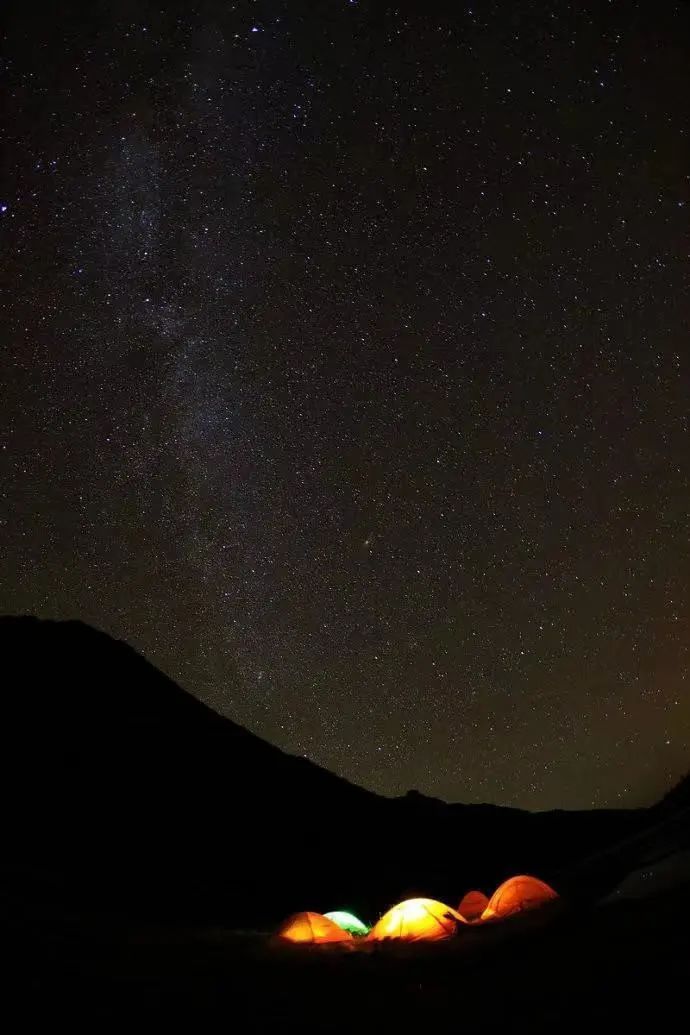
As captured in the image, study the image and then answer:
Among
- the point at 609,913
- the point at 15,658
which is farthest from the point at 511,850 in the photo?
the point at 609,913

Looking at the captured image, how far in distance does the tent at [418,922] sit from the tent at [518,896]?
1552 millimetres

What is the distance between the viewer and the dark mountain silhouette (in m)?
33.7

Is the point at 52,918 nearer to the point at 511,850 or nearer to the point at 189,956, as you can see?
the point at 189,956

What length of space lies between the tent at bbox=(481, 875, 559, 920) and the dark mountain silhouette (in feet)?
46.7

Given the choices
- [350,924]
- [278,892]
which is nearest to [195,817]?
[278,892]

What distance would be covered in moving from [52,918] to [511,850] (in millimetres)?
53523

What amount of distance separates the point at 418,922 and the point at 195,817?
119 feet

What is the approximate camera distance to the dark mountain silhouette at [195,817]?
33.7 meters

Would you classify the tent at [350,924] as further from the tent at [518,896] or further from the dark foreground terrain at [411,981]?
the dark foreground terrain at [411,981]

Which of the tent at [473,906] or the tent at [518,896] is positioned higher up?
the tent at [518,896]

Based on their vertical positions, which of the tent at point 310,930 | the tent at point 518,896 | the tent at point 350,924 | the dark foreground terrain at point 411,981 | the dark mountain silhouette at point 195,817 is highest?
the dark foreground terrain at point 411,981

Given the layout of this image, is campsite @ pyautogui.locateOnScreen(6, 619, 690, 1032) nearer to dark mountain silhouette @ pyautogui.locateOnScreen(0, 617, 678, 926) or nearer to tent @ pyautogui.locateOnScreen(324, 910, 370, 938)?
tent @ pyautogui.locateOnScreen(324, 910, 370, 938)

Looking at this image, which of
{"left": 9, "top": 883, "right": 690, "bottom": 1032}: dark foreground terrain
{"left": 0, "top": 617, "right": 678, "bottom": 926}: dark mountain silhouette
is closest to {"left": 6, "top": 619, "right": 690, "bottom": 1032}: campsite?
{"left": 9, "top": 883, "right": 690, "bottom": 1032}: dark foreground terrain

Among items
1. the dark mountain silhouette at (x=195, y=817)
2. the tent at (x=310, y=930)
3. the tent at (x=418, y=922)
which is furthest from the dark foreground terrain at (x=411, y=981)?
the dark mountain silhouette at (x=195, y=817)
